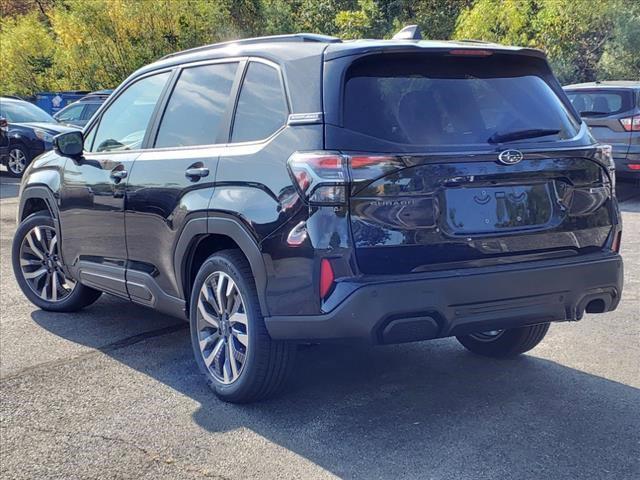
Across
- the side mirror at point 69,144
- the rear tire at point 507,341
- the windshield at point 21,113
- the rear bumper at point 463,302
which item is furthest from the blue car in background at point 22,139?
the rear bumper at point 463,302

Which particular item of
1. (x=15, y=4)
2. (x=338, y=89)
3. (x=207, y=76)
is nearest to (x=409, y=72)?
(x=338, y=89)

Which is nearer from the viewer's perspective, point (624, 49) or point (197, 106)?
point (197, 106)

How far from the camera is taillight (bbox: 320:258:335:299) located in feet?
11.5

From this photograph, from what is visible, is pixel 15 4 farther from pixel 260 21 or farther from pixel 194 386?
pixel 194 386

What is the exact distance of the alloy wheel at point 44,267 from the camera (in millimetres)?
6086

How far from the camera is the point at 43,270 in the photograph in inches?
243

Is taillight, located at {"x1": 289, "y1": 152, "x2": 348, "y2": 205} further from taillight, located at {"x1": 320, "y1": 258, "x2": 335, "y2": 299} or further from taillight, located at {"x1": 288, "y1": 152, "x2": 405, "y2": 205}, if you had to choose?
taillight, located at {"x1": 320, "y1": 258, "x2": 335, "y2": 299}

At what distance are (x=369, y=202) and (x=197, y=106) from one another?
1.59 m

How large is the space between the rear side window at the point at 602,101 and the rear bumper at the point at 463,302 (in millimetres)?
8563

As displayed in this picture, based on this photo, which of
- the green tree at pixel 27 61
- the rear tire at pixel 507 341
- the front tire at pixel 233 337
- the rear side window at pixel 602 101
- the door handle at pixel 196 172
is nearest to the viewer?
the front tire at pixel 233 337

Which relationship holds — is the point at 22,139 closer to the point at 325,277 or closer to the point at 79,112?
the point at 79,112

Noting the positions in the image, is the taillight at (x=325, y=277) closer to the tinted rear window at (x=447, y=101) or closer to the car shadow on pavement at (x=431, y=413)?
the car shadow on pavement at (x=431, y=413)

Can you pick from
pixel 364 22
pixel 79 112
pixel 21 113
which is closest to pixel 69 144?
pixel 21 113

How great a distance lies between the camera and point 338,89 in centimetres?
370
